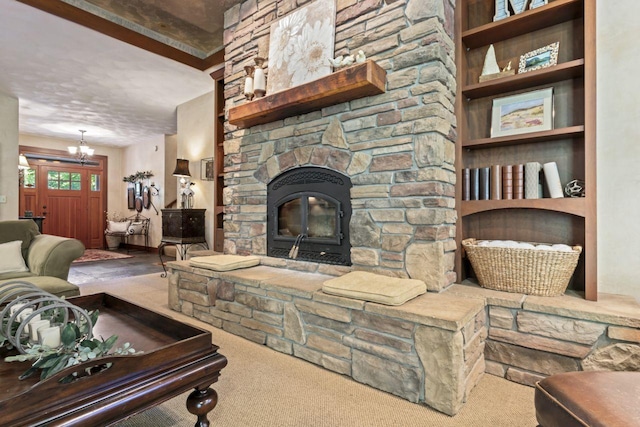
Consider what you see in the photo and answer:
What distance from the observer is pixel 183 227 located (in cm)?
451

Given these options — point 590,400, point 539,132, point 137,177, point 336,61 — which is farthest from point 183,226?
point 137,177

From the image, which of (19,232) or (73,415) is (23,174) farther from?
(73,415)

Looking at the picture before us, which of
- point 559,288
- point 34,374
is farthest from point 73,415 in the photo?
point 559,288

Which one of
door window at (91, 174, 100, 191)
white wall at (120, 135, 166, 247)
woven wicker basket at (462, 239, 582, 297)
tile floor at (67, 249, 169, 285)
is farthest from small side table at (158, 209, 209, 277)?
door window at (91, 174, 100, 191)

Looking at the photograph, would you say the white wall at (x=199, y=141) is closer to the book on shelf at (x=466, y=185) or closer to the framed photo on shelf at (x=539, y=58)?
the book on shelf at (x=466, y=185)

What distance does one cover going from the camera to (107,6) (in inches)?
131

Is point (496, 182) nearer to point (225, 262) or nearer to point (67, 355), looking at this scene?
point (225, 262)

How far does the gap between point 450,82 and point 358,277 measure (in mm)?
1411

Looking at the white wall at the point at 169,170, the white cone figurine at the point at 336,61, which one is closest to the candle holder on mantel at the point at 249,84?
the white cone figurine at the point at 336,61

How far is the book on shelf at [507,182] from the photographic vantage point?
212 centimetres

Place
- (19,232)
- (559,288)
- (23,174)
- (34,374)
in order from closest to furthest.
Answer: (34,374) < (559,288) < (19,232) < (23,174)

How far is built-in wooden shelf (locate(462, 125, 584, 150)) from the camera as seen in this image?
1921mm

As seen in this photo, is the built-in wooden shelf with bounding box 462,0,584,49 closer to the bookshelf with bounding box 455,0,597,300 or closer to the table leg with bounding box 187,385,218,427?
the bookshelf with bounding box 455,0,597,300

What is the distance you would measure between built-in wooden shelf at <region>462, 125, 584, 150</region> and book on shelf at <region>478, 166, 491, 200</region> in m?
0.18
